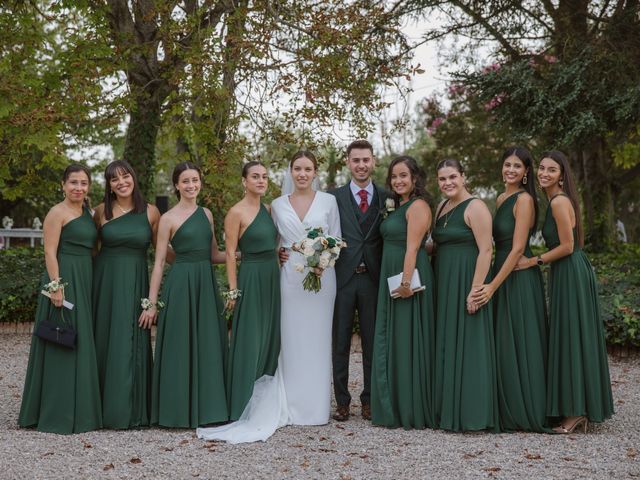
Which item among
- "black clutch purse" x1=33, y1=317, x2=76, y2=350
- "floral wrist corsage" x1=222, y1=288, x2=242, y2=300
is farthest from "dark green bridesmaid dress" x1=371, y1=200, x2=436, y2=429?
"black clutch purse" x1=33, y1=317, x2=76, y2=350

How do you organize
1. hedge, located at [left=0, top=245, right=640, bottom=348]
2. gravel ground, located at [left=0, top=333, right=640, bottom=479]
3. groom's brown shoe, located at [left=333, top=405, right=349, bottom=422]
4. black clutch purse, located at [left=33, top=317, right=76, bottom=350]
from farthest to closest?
hedge, located at [left=0, top=245, right=640, bottom=348] → groom's brown shoe, located at [left=333, top=405, right=349, bottom=422] → black clutch purse, located at [left=33, top=317, right=76, bottom=350] → gravel ground, located at [left=0, top=333, right=640, bottom=479]

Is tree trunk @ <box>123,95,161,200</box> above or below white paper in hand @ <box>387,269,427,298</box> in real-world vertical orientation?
above

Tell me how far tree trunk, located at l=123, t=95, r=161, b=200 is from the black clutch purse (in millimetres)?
7061

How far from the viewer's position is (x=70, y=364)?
604 cm

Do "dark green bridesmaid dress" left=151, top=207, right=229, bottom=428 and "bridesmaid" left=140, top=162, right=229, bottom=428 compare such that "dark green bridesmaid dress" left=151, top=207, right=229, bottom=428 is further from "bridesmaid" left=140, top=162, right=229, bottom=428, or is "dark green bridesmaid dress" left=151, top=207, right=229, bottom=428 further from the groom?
the groom

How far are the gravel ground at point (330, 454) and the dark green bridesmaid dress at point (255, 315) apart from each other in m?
0.53

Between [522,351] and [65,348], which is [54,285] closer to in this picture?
[65,348]

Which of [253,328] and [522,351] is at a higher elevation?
[253,328]

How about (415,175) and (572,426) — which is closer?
(572,426)

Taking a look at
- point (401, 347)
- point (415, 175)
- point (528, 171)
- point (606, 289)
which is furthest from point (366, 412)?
point (606, 289)

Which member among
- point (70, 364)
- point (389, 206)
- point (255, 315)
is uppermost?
point (389, 206)

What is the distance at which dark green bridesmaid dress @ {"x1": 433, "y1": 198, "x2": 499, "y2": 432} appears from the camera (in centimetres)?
604

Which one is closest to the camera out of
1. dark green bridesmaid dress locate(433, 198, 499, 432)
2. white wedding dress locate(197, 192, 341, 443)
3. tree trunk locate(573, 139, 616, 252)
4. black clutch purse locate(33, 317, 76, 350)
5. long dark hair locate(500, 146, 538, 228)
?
black clutch purse locate(33, 317, 76, 350)

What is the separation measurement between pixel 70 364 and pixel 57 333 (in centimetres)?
29
